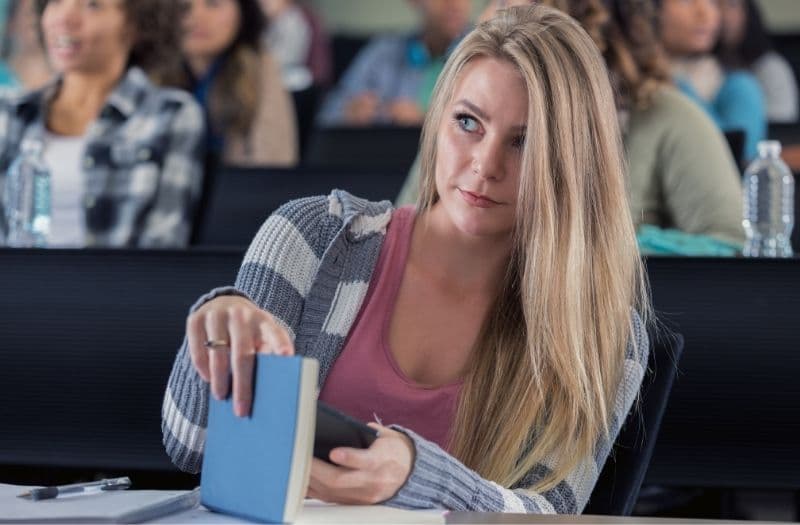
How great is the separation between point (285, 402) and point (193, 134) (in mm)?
2091

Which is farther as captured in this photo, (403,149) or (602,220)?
(403,149)

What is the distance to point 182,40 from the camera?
326 centimetres

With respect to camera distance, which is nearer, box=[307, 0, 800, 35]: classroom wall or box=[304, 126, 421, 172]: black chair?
box=[304, 126, 421, 172]: black chair

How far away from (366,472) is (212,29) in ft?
10.3

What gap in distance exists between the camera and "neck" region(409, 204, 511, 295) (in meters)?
1.56

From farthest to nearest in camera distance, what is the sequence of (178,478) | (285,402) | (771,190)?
(771,190) < (178,478) < (285,402)

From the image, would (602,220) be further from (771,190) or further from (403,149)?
(403,149)

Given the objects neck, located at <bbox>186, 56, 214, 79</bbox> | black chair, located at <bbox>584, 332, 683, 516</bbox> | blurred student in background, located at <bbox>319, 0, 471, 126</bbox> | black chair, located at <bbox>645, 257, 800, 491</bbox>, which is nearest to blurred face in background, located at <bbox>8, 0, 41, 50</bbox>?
blurred student in background, located at <bbox>319, 0, 471, 126</bbox>

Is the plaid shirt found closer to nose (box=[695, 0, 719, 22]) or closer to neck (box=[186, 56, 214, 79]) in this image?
neck (box=[186, 56, 214, 79])

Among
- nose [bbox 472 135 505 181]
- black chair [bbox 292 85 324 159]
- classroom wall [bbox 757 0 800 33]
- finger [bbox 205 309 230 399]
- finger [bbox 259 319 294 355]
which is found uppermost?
classroom wall [bbox 757 0 800 33]

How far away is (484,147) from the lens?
144 cm

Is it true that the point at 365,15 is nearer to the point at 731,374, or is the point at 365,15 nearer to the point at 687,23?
the point at 687,23

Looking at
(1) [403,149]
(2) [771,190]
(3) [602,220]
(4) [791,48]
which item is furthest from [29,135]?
(4) [791,48]

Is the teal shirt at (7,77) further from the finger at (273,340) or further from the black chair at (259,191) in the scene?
the finger at (273,340)
